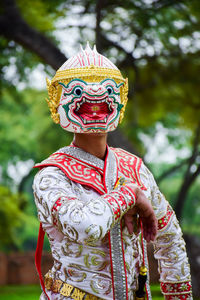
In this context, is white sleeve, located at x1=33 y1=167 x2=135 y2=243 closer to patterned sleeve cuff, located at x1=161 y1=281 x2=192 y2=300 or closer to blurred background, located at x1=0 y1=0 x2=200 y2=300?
patterned sleeve cuff, located at x1=161 y1=281 x2=192 y2=300

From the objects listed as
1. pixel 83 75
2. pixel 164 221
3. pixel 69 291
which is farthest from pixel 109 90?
pixel 69 291

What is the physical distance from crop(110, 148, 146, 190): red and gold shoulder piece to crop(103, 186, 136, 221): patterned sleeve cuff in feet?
0.97

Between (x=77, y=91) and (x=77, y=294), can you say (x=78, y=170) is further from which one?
(x=77, y=294)

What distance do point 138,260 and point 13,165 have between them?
15595 mm

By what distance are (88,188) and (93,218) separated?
0.31m

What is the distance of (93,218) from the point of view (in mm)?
2057

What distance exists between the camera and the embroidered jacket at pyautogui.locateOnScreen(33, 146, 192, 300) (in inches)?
82.4

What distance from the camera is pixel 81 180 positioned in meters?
2.33

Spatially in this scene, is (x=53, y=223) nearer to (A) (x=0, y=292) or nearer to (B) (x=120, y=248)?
(B) (x=120, y=248)

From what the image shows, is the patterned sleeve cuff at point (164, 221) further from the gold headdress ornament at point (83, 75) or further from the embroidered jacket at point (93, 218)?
the gold headdress ornament at point (83, 75)

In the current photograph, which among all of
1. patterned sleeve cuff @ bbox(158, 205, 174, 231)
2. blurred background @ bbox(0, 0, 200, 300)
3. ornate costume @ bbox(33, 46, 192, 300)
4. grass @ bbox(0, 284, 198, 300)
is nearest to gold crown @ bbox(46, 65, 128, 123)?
ornate costume @ bbox(33, 46, 192, 300)

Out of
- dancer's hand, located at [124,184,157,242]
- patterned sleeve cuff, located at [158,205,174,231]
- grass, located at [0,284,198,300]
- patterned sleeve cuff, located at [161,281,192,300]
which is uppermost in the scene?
dancer's hand, located at [124,184,157,242]

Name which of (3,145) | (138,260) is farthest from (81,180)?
(3,145)

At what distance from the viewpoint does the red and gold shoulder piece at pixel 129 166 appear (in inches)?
98.4
